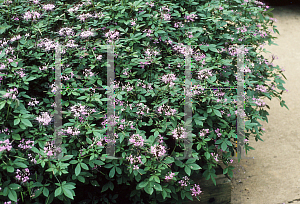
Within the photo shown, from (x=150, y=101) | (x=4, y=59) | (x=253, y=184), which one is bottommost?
(x=253, y=184)

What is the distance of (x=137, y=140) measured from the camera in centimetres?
162

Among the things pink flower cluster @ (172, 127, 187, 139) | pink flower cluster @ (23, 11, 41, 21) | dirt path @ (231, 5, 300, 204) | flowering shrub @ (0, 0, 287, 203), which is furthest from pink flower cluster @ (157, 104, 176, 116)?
dirt path @ (231, 5, 300, 204)

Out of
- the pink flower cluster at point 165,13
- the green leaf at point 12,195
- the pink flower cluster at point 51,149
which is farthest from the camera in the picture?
the pink flower cluster at point 165,13

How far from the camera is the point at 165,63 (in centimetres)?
219

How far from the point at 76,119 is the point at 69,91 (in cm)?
24

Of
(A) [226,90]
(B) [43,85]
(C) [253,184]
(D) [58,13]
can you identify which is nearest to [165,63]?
(A) [226,90]

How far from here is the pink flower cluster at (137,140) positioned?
5.24ft

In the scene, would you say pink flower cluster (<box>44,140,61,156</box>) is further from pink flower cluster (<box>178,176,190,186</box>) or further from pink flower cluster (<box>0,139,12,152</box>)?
pink flower cluster (<box>178,176,190,186</box>)

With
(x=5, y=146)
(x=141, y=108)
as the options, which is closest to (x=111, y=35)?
(x=141, y=108)

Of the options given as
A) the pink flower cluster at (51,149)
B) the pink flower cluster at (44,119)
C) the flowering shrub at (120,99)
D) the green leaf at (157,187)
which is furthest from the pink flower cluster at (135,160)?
the pink flower cluster at (44,119)

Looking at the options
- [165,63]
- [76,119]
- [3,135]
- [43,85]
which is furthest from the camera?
[165,63]

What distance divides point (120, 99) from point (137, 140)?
0.31m

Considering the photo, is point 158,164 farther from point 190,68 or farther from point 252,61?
point 252,61

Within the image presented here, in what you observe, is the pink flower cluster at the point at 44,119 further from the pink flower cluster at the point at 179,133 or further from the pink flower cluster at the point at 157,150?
the pink flower cluster at the point at 179,133
